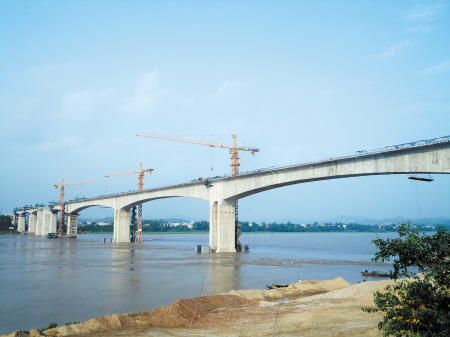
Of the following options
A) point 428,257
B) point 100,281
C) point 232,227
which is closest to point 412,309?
point 428,257

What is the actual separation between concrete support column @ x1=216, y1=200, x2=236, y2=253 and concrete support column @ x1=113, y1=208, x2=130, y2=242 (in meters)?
38.4

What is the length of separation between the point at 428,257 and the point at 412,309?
1333mm

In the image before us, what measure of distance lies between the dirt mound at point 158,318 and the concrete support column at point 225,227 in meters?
35.9

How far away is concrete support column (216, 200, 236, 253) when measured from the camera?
53.0 m

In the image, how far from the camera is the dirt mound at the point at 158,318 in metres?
12.7

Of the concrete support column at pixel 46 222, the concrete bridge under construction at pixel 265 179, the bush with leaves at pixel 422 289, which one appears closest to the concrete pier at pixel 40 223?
the concrete support column at pixel 46 222

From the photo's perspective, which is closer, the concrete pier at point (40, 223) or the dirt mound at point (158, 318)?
the dirt mound at point (158, 318)

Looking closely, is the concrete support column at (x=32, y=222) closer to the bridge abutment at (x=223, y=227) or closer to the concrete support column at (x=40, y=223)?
the concrete support column at (x=40, y=223)

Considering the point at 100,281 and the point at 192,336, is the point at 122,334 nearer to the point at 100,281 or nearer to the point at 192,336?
the point at 192,336

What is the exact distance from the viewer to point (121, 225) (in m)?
84.8

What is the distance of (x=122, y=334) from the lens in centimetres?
1225

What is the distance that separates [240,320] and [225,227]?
1555 inches

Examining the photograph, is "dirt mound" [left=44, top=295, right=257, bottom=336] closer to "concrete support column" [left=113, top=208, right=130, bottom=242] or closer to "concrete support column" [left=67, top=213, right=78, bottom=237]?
"concrete support column" [left=113, top=208, right=130, bottom=242]


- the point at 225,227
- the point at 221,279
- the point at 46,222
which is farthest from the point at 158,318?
the point at 46,222
